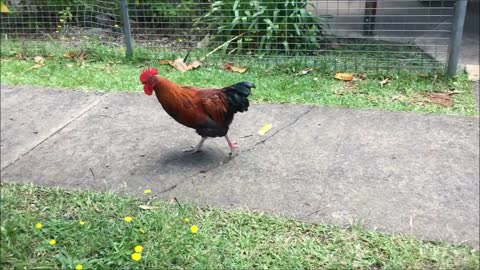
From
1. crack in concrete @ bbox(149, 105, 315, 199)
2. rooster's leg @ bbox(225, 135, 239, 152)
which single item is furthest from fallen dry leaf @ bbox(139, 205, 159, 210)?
rooster's leg @ bbox(225, 135, 239, 152)

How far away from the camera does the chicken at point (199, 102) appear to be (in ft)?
11.3

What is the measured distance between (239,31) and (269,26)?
1.48 feet

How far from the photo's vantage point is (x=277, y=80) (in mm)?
5148

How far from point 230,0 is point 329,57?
1371mm

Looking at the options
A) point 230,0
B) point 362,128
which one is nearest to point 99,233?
point 362,128

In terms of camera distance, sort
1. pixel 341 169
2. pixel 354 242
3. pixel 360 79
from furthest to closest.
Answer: pixel 360 79
pixel 341 169
pixel 354 242

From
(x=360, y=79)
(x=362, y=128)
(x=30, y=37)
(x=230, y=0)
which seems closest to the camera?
(x=362, y=128)

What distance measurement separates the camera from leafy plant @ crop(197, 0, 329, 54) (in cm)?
558

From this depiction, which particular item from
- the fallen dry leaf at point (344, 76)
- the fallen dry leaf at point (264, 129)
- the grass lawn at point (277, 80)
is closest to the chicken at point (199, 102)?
the fallen dry leaf at point (264, 129)

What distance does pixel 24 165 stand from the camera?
360 cm

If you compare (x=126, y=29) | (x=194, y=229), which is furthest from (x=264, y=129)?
(x=126, y=29)

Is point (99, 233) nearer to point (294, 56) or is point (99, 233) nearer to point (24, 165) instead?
point (24, 165)

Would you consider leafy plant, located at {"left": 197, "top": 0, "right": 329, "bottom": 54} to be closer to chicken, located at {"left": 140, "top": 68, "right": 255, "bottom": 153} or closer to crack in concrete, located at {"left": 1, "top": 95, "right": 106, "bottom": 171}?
crack in concrete, located at {"left": 1, "top": 95, "right": 106, "bottom": 171}

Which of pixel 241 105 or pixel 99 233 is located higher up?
pixel 241 105
